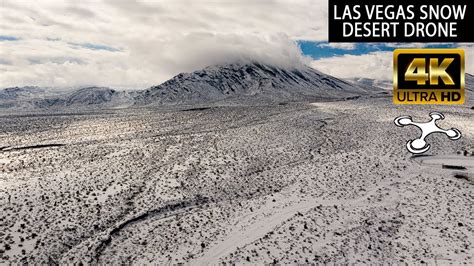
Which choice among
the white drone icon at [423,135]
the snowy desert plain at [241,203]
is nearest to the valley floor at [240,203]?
the snowy desert plain at [241,203]

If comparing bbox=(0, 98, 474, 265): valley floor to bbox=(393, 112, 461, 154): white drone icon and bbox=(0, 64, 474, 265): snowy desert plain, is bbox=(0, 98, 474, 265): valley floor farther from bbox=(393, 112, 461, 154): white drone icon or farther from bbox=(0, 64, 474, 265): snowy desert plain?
bbox=(393, 112, 461, 154): white drone icon

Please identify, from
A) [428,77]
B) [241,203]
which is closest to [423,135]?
[428,77]

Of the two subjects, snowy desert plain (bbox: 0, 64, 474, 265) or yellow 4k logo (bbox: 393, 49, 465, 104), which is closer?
snowy desert plain (bbox: 0, 64, 474, 265)

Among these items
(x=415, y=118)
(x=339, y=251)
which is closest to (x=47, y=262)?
(x=339, y=251)

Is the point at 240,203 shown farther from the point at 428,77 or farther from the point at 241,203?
the point at 428,77

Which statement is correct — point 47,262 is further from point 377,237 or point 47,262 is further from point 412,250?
point 412,250

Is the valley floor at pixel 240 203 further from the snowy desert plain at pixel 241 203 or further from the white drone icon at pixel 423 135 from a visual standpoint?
the white drone icon at pixel 423 135

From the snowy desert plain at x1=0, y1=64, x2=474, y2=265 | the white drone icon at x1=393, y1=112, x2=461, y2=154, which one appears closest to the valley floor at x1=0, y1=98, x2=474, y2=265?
the snowy desert plain at x1=0, y1=64, x2=474, y2=265
